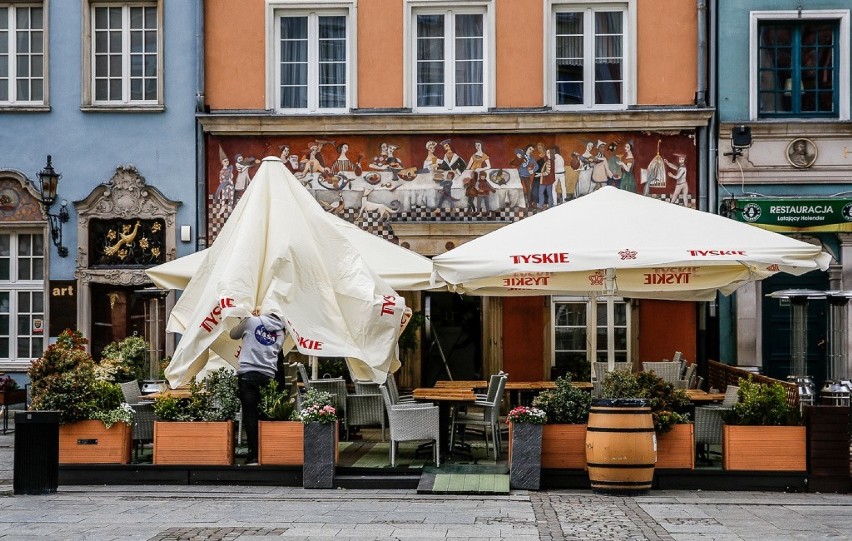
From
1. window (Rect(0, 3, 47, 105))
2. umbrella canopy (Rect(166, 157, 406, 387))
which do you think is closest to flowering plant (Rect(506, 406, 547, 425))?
umbrella canopy (Rect(166, 157, 406, 387))

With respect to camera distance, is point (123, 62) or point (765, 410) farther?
point (123, 62)

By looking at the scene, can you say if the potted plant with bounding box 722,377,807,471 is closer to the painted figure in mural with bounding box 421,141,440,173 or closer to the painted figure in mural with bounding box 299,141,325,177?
the painted figure in mural with bounding box 421,141,440,173

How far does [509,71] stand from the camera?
762 inches

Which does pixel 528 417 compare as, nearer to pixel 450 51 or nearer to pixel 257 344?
pixel 257 344

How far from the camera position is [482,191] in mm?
19141

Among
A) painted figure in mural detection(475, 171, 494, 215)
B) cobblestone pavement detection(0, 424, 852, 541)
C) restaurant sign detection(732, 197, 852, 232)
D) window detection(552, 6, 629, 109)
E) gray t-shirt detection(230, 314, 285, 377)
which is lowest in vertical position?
cobblestone pavement detection(0, 424, 852, 541)

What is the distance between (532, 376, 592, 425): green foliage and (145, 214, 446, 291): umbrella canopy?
2416 millimetres

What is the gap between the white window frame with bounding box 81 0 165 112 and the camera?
64.6 ft

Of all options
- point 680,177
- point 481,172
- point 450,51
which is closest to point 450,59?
point 450,51

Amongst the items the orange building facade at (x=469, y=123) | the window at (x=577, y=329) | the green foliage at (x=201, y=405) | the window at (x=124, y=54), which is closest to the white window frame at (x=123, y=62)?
the window at (x=124, y=54)

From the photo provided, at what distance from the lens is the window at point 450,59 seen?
64.2ft

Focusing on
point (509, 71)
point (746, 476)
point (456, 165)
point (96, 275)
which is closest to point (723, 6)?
point (509, 71)

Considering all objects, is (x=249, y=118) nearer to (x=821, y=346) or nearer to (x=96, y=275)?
(x=96, y=275)

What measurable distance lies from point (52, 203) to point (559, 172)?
26.8 feet
